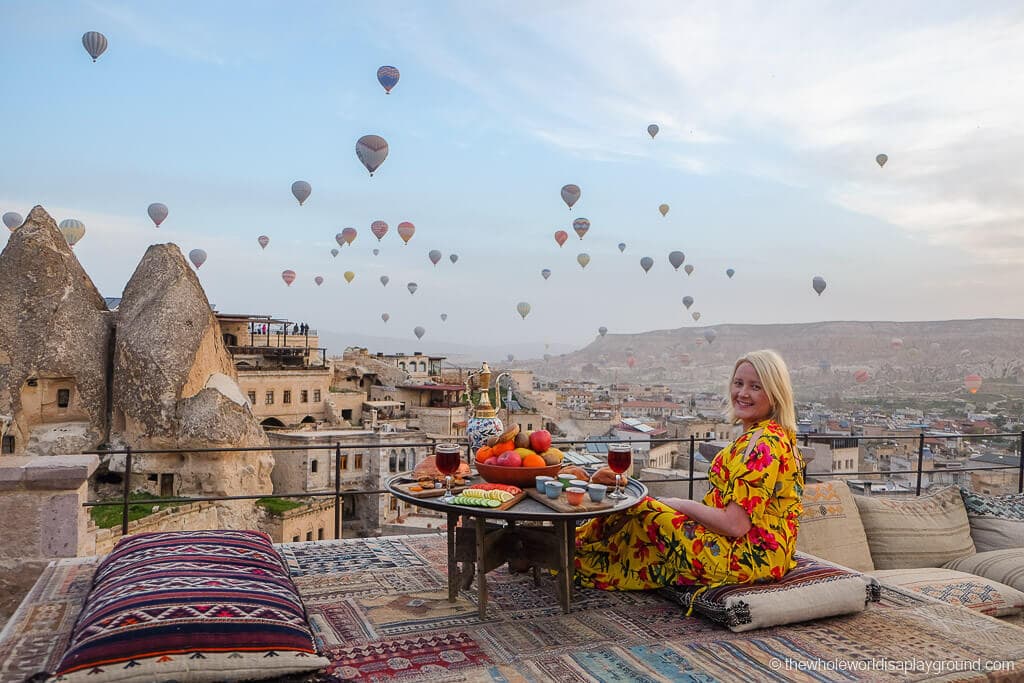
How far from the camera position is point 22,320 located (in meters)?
28.7

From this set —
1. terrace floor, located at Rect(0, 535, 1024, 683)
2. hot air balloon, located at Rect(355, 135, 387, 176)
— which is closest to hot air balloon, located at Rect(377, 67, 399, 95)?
hot air balloon, located at Rect(355, 135, 387, 176)

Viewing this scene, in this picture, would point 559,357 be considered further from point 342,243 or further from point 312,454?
point 312,454

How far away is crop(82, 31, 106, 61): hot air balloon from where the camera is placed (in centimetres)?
3123

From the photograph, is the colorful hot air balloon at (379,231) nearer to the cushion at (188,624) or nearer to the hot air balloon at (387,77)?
the hot air balloon at (387,77)

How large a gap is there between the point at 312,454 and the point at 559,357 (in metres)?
113

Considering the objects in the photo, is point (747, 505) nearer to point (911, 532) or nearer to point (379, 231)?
point (911, 532)

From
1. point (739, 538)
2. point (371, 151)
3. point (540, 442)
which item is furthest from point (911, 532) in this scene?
point (371, 151)

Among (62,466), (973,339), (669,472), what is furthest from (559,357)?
(62,466)

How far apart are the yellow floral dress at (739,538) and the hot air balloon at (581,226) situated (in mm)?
38042

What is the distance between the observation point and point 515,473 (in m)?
3.64

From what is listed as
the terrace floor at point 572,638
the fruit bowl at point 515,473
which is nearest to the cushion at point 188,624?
the terrace floor at point 572,638

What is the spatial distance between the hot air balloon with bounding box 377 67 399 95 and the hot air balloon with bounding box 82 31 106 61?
11908 mm

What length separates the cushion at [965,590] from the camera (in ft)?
13.3

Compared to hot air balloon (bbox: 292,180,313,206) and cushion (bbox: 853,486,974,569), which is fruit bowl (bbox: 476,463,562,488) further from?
hot air balloon (bbox: 292,180,313,206)
